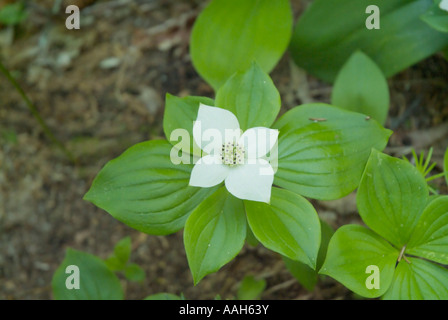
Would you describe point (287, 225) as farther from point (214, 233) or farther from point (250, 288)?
point (250, 288)

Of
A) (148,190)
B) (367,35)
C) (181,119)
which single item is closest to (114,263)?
(148,190)

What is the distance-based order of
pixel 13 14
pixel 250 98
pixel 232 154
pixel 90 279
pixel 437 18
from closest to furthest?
pixel 232 154, pixel 250 98, pixel 437 18, pixel 90 279, pixel 13 14

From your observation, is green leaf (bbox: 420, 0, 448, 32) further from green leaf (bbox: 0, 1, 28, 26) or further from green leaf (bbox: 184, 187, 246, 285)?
green leaf (bbox: 0, 1, 28, 26)

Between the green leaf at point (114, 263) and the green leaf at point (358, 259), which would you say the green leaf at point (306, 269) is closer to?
the green leaf at point (358, 259)

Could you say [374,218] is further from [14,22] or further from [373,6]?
[14,22]

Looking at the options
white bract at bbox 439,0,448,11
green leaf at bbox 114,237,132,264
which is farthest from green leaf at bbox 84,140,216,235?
white bract at bbox 439,0,448,11

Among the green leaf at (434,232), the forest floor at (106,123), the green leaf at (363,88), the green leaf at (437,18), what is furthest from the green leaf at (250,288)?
the green leaf at (437,18)
